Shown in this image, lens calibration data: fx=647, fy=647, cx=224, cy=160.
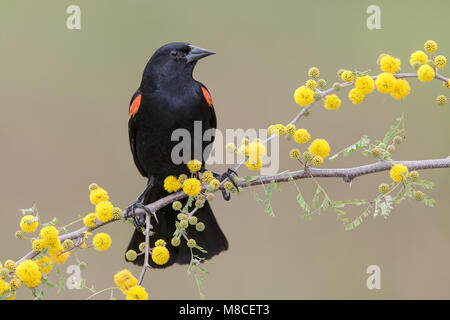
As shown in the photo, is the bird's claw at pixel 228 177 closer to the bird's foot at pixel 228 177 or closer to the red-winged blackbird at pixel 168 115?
the bird's foot at pixel 228 177

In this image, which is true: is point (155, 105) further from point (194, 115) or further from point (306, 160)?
point (306, 160)

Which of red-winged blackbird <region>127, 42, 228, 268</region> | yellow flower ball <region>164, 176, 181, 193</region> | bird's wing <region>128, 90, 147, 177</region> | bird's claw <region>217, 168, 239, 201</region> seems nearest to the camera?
bird's claw <region>217, 168, 239, 201</region>

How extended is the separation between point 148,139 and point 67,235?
3.44 ft

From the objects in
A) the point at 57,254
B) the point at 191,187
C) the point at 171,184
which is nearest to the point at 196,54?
the point at 171,184

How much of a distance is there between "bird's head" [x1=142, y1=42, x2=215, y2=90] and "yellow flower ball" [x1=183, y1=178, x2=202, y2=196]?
3.34 feet

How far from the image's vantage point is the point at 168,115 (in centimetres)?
322

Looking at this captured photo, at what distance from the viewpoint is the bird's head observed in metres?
3.31

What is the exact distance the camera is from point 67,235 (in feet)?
7.69

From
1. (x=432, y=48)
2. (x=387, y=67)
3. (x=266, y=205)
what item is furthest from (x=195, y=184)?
(x=432, y=48)

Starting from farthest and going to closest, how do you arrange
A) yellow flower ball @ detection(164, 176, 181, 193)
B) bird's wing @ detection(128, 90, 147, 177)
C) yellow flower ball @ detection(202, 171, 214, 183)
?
1. bird's wing @ detection(128, 90, 147, 177)
2. yellow flower ball @ detection(164, 176, 181, 193)
3. yellow flower ball @ detection(202, 171, 214, 183)

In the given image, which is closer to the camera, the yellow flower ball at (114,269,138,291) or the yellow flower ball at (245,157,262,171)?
the yellow flower ball at (114,269,138,291)

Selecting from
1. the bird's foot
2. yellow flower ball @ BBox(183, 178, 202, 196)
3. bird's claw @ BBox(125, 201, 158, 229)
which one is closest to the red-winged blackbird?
bird's claw @ BBox(125, 201, 158, 229)

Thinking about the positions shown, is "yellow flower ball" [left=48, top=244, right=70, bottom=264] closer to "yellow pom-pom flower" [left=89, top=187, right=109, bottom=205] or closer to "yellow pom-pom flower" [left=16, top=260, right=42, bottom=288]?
"yellow pom-pom flower" [left=16, top=260, right=42, bottom=288]

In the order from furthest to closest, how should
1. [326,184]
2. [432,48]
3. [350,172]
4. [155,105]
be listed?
[326,184]
[155,105]
[350,172]
[432,48]
